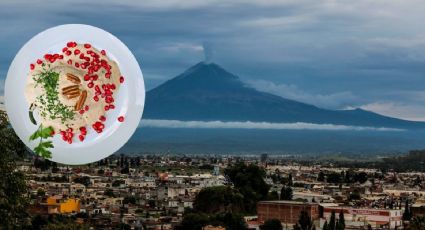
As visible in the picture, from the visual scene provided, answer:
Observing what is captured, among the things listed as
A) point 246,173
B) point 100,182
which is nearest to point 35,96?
point 246,173

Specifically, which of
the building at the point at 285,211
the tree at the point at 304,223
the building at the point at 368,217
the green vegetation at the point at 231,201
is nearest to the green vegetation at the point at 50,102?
the green vegetation at the point at 231,201

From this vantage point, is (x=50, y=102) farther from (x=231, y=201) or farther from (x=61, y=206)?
(x=231, y=201)

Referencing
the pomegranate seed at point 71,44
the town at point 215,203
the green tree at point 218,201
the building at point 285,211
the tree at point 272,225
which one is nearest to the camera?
the pomegranate seed at point 71,44

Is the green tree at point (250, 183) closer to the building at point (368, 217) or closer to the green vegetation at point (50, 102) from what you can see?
the building at point (368, 217)

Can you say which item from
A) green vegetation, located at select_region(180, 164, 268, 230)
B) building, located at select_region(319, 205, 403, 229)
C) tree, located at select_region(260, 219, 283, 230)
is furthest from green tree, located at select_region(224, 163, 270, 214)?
tree, located at select_region(260, 219, 283, 230)

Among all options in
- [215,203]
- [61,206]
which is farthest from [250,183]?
[61,206]

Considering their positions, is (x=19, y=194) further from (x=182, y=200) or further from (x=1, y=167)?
(x=182, y=200)
